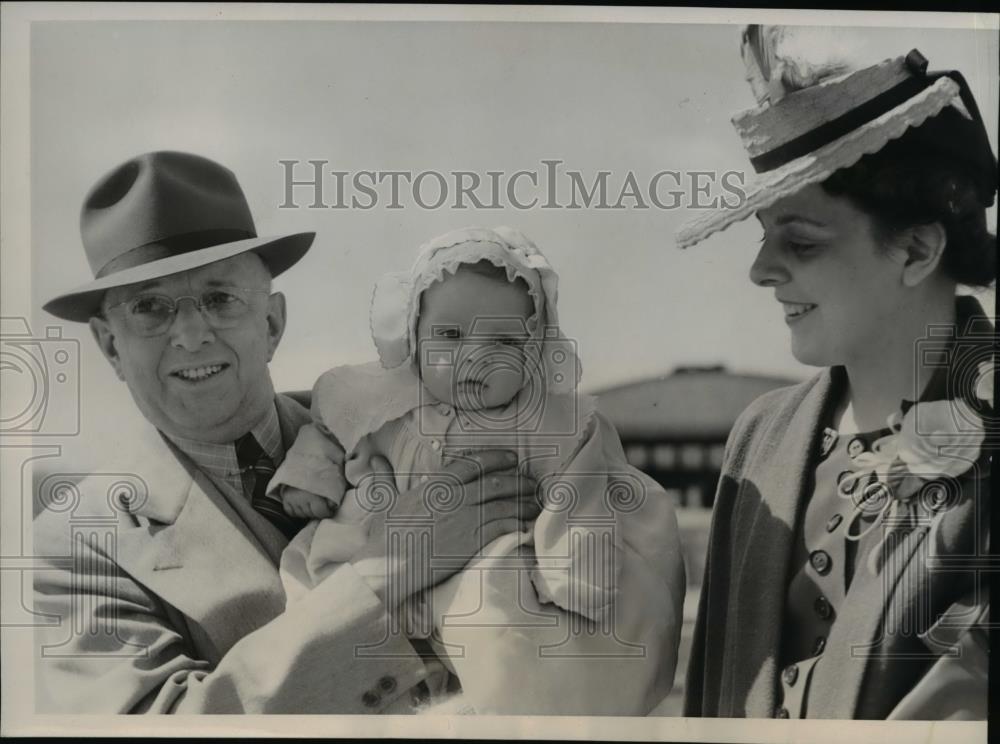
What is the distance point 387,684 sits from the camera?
2.58 metres

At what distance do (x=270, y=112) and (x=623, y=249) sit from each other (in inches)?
34.2

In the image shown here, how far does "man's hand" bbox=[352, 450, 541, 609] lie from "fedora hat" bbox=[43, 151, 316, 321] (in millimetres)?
599

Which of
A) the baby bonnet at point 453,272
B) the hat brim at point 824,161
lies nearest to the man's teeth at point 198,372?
the baby bonnet at point 453,272

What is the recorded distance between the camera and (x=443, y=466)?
8.42 feet

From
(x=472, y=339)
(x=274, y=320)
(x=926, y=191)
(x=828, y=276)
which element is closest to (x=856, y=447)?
(x=828, y=276)

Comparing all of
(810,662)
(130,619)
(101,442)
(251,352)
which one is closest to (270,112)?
(251,352)

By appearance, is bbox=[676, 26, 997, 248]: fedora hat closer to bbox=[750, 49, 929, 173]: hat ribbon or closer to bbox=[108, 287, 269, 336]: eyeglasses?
bbox=[750, 49, 929, 173]: hat ribbon

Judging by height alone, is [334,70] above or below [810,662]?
above

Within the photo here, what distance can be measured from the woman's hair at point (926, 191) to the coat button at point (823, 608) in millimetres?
791

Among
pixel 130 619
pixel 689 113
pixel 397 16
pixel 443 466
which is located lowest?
pixel 130 619

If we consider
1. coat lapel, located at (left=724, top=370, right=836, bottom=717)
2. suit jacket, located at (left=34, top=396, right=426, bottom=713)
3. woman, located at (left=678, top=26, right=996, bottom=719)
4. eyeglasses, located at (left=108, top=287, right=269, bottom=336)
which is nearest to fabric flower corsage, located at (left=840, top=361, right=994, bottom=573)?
woman, located at (left=678, top=26, right=996, bottom=719)

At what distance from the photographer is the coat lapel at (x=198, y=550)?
2553 mm

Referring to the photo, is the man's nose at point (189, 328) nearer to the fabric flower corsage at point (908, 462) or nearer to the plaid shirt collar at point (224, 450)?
the plaid shirt collar at point (224, 450)

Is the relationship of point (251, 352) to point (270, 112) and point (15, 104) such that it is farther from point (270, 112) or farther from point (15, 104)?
Result: point (15, 104)
